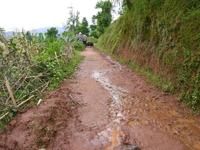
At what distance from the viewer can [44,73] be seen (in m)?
10.6

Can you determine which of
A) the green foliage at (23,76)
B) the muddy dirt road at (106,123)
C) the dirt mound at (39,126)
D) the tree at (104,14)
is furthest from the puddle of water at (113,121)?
the tree at (104,14)

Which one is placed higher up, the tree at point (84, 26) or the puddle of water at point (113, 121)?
the puddle of water at point (113, 121)

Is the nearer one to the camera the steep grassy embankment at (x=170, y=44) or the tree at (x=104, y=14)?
the steep grassy embankment at (x=170, y=44)

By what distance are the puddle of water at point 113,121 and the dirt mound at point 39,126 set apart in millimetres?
1003

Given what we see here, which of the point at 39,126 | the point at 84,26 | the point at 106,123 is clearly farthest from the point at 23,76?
the point at 84,26

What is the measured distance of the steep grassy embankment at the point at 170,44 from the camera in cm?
835

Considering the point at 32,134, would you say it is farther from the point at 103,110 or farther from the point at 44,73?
the point at 44,73

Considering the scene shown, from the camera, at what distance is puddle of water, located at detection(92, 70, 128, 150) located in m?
5.88

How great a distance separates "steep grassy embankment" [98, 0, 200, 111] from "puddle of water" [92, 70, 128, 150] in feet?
5.15

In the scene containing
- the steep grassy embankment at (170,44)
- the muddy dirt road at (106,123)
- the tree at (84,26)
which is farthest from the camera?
→ the tree at (84,26)

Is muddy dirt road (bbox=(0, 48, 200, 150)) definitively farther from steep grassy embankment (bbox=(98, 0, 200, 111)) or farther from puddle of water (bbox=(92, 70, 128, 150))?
steep grassy embankment (bbox=(98, 0, 200, 111))

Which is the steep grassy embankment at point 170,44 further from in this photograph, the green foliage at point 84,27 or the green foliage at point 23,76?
the green foliage at point 84,27

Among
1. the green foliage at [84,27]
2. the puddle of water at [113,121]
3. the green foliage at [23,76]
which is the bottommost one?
the green foliage at [84,27]

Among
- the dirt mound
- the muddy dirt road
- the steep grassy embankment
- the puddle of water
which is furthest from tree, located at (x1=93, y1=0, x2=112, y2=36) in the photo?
the dirt mound
